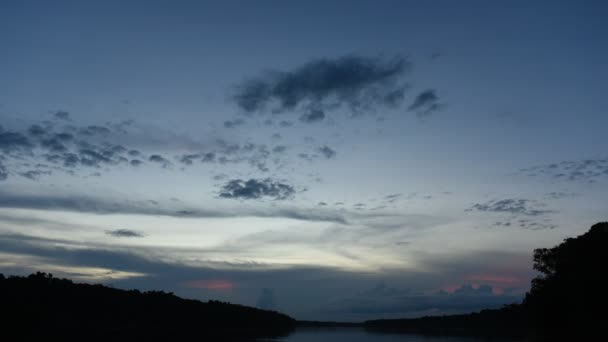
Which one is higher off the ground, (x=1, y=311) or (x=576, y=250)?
(x=576, y=250)

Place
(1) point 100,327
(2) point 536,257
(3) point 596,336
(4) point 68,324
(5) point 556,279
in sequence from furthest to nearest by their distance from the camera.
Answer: (1) point 100,327 < (4) point 68,324 < (2) point 536,257 < (5) point 556,279 < (3) point 596,336

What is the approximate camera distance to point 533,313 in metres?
104

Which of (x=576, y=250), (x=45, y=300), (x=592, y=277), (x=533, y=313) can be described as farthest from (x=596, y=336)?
(x=45, y=300)

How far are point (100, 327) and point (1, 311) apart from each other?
10894 centimetres

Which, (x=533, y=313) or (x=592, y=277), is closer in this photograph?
(x=592, y=277)

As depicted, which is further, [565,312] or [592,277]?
[565,312]

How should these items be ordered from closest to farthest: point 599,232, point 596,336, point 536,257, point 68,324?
point 596,336 → point 599,232 → point 536,257 → point 68,324

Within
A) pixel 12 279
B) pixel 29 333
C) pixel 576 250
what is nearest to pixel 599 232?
pixel 576 250

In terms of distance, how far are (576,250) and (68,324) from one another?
6324 inches

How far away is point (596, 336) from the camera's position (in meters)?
82.0

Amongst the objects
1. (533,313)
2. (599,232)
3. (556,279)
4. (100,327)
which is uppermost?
(599,232)

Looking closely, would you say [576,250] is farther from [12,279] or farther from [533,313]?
[12,279]

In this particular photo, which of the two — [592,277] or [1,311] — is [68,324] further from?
[592,277]

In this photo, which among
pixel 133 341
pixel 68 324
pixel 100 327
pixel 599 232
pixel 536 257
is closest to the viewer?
pixel 599 232
